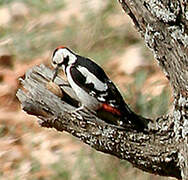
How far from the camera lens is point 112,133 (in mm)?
2990

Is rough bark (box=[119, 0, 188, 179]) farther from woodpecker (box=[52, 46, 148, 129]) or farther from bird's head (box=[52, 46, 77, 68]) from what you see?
bird's head (box=[52, 46, 77, 68])

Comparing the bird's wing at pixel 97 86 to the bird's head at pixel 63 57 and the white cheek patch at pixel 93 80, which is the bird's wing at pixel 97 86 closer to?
the white cheek patch at pixel 93 80

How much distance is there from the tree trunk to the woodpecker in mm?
64

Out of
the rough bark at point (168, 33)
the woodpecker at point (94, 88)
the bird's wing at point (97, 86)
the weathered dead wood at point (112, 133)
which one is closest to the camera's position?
the rough bark at point (168, 33)

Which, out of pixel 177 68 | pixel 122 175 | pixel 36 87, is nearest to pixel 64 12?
pixel 122 175

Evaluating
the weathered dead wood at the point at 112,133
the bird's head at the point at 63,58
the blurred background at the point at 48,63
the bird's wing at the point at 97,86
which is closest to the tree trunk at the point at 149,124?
Answer: the weathered dead wood at the point at 112,133

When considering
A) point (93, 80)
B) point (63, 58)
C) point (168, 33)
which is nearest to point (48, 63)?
point (63, 58)

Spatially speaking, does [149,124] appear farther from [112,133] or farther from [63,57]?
[63,57]

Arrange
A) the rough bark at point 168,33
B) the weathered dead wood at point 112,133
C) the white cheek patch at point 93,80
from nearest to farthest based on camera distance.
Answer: the rough bark at point 168,33
the weathered dead wood at point 112,133
the white cheek patch at point 93,80

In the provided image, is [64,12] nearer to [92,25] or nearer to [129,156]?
[92,25]

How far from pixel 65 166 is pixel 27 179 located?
25 cm

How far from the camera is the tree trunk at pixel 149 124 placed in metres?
2.70

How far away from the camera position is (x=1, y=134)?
18.0 feet

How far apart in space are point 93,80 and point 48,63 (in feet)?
7.13
